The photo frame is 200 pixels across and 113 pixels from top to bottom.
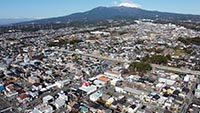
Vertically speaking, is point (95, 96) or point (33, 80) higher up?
point (33, 80)

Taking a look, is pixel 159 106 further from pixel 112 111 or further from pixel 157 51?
pixel 157 51

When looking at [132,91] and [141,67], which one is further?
[141,67]

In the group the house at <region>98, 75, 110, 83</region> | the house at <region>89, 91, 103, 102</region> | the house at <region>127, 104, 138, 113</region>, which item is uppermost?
the house at <region>98, 75, 110, 83</region>

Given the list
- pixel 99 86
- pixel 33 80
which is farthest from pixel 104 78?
pixel 33 80

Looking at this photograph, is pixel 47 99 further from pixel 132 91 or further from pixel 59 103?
pixel 132 91

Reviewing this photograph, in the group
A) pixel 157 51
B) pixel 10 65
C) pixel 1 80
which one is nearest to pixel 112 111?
pixel 1 80

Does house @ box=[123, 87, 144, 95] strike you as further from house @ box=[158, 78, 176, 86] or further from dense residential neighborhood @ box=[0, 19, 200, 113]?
house @ box=[158, 78, 176, 86]

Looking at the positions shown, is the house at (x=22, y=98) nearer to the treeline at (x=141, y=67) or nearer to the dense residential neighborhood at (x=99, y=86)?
the dense residential neighborhood at (x=99, y=86)

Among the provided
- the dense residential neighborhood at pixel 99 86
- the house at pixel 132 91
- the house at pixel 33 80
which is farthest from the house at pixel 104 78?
the house at pixel 33 80

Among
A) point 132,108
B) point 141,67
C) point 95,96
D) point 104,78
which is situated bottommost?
point 132,108

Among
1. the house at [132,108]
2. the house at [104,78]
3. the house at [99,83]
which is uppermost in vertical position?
the house at [104,78]

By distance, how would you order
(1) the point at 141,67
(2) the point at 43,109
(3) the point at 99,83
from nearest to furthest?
(2) the point at 43,109, (3) the point at 99,83, (1) the point at 141,67

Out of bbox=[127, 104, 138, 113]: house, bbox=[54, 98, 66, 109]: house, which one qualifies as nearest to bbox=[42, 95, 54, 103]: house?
bbox=[54, 98, 66, 109]: house
